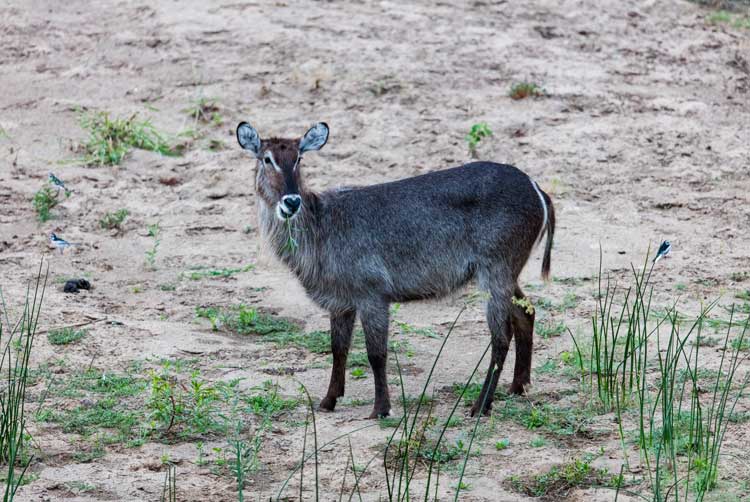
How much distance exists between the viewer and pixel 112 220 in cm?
779

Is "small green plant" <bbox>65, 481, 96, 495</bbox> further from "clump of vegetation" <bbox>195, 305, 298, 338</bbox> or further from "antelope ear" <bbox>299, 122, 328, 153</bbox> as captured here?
"antelope ear" <bbox>299, 122, 328, 153</bbox>

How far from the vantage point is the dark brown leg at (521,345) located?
5.75 m

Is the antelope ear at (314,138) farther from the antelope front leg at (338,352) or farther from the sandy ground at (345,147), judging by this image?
the antelope front leg at (338,352)

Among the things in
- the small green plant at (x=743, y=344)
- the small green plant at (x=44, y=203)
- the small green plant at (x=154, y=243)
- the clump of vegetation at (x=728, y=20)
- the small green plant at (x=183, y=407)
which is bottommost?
the small green plant at (x=183, y=407)

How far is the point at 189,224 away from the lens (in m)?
7.92

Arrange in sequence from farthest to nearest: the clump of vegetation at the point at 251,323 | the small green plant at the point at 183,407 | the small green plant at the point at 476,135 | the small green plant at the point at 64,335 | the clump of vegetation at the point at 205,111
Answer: the clump of vegetation at the point at 205,111
the small green plant at the point at 476,135
the clump of vegetation at the point at 251,323
the small green plant at the point at 64,335
the small green plant at the point at 183,407

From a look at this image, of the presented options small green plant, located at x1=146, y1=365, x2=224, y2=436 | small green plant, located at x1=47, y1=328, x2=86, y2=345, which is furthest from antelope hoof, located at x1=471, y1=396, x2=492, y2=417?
small green plant, located at x1=47, y1=328, x2=86, y2=345

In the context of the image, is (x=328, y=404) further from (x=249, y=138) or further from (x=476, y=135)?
(x=476, y=135)

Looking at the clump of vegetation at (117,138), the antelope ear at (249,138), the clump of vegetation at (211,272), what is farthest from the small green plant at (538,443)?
the clump of vegetation at (117,138)

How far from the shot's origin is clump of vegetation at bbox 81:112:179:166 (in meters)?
8.48

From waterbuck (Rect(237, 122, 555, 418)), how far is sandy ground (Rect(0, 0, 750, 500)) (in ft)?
1.12

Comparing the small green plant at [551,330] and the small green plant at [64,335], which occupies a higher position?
the small green plant at [551,330]

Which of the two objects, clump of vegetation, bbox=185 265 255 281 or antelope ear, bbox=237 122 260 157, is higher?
antelope ear, bbox=237 122 260 157

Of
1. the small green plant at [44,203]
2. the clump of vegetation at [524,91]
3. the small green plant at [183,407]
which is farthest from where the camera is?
the clump of vegetation at [524,91]
